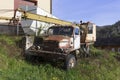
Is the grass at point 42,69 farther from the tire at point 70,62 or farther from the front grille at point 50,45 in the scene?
the front grille at point 50,45

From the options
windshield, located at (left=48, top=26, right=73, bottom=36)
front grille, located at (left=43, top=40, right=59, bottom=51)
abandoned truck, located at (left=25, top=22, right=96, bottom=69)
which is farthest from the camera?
windshield, located at (left=48, top=26, right=73, bottom=36)

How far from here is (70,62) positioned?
56.1 ft

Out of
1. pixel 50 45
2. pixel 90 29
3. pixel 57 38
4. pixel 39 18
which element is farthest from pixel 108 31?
pixel 50 45

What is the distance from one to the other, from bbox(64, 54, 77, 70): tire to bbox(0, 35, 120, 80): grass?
0.24 meters

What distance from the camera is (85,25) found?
903 inches

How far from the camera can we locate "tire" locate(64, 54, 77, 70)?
1674 cm

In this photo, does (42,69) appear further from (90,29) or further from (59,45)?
(90,29)

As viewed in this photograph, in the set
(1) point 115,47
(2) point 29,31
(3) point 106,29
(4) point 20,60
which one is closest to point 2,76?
(4) point 20,60

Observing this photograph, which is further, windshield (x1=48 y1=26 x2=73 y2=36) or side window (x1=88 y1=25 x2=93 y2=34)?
side window (x1=88 y1=25 x2=93 y2=34)

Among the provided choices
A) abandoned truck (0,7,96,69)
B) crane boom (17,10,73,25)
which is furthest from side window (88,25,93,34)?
abandoned truck (0,7,96,69)

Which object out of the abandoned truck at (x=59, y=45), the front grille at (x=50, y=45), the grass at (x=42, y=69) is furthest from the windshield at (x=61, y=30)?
the grass at (x=42, y=69)

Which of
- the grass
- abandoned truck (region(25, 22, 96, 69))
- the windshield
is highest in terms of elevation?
the windshield

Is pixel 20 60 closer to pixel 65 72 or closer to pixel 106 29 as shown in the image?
pixel 65 72

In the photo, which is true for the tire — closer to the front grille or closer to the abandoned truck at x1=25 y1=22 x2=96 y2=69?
the abandoned truck at x1=25 y1=22 x2=96 y2=69
